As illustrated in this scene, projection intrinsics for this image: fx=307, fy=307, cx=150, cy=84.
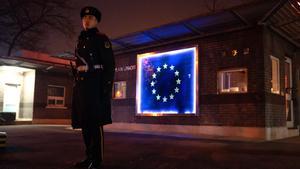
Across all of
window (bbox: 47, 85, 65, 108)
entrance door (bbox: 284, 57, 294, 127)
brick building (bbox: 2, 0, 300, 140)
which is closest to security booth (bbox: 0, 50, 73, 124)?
window (bbox: 47, 85, 65, 108)

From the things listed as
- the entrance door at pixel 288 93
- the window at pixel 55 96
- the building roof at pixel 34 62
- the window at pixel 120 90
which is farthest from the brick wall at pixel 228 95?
the window at pixel 55 96

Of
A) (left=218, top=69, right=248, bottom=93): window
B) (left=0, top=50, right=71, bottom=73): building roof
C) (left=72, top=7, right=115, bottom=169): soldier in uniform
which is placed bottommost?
(left=72, top=7, right=115, bottom=169): soldier in uniform

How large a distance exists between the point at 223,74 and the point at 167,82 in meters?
2.79

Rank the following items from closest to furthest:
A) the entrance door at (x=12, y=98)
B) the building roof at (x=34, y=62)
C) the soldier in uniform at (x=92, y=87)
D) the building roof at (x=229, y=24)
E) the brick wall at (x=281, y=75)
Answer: the soldier in uniform at (x=92, y=87) < the building roof at (x=229, y=24) < the brick wall at (x=281, y=75) < the building roof at (x=34, y=62) < the entrance door at (x=12, y=98)

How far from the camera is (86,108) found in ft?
12.1

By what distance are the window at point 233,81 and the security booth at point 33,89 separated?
41.0ft

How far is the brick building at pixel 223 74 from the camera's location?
36.3 feet

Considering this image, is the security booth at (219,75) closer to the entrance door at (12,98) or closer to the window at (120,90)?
the window at (120,90)

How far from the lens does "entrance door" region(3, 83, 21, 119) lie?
69.9 feet

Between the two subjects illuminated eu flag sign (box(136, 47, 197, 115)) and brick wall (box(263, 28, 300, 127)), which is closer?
brick wall (box(263, 28, 300, 127))

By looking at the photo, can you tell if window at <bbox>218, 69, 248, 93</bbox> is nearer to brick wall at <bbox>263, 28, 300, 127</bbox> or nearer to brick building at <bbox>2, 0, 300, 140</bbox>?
brick building at <bbox>2, 0, 300, 140</bbox>

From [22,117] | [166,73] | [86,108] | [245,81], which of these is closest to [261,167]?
[86,108]

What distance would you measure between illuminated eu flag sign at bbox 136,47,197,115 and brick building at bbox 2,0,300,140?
5 cm

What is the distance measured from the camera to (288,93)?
13.2 meters
